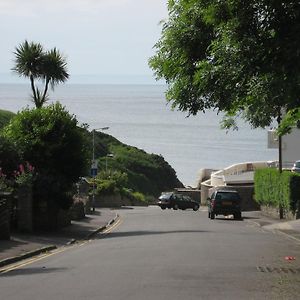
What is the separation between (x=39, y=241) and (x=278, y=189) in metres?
20.2

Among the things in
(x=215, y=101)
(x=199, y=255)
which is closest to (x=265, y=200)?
(x=199, y=255)

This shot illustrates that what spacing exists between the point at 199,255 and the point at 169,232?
10.5 meters

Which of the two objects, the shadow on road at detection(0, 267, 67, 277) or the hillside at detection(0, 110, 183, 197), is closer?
the shadow on road at detection(0, 267, 67, 277)

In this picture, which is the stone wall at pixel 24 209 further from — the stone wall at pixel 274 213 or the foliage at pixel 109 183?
the foliage at pixel 109 183

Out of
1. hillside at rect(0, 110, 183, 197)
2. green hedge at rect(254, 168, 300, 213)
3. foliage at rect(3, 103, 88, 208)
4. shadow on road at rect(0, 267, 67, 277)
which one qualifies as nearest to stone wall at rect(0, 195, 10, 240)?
foliage at rect(3, 103, 88, 208)

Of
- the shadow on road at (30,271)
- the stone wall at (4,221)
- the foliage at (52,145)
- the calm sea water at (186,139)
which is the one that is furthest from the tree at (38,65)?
the calm sea water at (186,139)

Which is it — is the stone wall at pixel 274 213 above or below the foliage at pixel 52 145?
below

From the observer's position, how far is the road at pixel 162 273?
11398 mm

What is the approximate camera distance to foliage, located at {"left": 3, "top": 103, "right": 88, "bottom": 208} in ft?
96.1

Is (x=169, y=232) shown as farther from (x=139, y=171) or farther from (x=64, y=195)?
(x=139, y=171)

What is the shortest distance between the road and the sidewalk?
2.28ft

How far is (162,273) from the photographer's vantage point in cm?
1393

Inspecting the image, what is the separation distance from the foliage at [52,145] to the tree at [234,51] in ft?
47.4

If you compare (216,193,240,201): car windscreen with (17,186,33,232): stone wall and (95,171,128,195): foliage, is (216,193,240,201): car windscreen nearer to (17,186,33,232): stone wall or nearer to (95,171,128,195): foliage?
(17,186,33,232): stone wall
